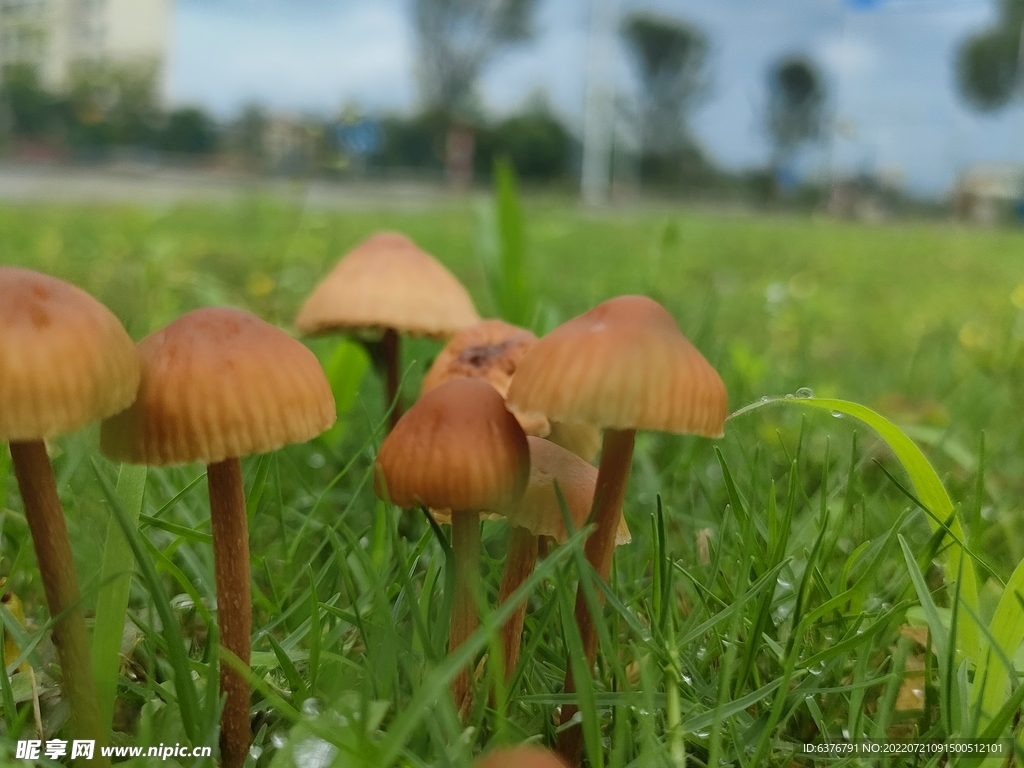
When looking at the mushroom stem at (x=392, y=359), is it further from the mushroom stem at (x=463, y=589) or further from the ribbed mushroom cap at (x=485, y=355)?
the mushroom stem at (x=463, y=589)

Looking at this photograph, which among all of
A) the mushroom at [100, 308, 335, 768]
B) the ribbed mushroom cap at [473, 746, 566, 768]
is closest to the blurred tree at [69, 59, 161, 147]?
the mushroom at [100, 308, 335, 768]

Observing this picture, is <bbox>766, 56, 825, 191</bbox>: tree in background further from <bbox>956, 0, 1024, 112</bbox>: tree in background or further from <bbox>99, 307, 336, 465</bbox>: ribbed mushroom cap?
<bbox>99, 307, 336, 465</bbox>: ribbed mushroom cap

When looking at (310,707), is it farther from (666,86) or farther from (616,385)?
(666,86)

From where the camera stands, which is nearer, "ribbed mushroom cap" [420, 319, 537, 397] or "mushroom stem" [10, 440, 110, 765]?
"mushroom stem" [10, 440, 110, 765]

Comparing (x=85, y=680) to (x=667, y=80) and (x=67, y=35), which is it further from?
(x=667, y=80)

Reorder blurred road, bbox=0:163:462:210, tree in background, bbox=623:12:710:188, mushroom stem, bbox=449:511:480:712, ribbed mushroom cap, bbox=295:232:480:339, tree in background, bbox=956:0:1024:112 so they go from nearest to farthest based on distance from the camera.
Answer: mushroom stem, bbox=449:511:480:712, ribbed mushroom cap, bbox=295:232:480:339, blurred road, bbox=0:163:462:210, tree in background, bbox=956:0:1024:112, tree in background, bbox=623:12:710:188

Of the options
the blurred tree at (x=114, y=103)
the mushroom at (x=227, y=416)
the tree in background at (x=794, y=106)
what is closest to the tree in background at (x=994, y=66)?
the tree in background at (x=794, y=106)

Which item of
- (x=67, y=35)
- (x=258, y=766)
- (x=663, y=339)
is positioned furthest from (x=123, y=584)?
(x=67, y=35)
